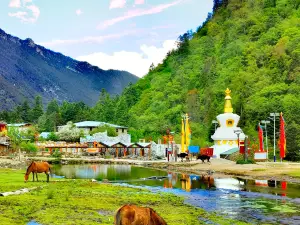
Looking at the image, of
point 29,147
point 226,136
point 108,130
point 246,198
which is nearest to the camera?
point 246,198

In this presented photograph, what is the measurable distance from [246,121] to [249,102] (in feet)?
21.4

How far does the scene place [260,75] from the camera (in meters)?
126

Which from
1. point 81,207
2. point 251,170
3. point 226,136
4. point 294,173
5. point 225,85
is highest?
point 225,85

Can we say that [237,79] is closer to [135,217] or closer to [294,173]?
[294,173]

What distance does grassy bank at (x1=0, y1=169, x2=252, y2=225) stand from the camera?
19.7 meters

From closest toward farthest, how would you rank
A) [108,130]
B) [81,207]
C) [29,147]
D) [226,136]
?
[81,207] < [226,136] < [29,147] < [108,130]

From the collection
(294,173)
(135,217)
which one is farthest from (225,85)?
(135,217)

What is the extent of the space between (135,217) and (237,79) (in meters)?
121

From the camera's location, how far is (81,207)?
23.2m

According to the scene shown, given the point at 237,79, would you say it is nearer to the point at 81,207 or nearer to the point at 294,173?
the point at 294,173

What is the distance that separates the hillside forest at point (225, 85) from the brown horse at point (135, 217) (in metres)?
63.3

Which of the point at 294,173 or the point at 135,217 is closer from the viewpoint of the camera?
the point at 135,217

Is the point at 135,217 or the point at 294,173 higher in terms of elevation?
the point at 294,173

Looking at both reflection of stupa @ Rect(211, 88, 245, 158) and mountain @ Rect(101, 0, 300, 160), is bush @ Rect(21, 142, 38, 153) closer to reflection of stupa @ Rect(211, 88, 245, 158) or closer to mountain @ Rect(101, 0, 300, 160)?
mountain @ Rect(101, 0, 300, 160)
